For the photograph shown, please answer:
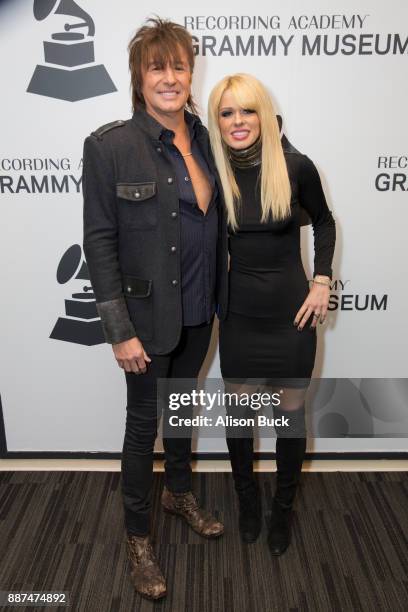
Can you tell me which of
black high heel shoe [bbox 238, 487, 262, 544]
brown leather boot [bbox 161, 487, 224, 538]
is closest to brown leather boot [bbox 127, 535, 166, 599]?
brown leather boot [bbox 161, 487, 224, 538]

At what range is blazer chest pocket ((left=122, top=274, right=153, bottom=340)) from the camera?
1672 millimetres

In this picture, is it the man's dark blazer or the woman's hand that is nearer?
the man's dark blazer

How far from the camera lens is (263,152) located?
1705 mm

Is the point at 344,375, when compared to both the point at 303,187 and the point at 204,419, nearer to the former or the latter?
the point at 204,419

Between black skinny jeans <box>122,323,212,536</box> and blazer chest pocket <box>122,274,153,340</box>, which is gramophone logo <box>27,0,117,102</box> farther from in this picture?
black skinny jeans <box>122,323,212,536</box>

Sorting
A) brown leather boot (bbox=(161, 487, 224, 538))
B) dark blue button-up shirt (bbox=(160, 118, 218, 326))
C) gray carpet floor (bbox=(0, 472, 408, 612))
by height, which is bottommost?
gray carpet floor (bbox=(0, 472, 408, 612))

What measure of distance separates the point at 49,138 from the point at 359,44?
4.25 ft

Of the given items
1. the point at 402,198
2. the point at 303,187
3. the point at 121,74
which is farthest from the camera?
the point at 402,198

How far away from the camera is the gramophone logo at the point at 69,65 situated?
204cm

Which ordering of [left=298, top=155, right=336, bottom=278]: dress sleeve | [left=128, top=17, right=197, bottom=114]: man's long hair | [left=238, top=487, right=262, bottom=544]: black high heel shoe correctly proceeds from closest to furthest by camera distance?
[left=128, top=17, right=197, bottom=114]: man's long hair < [left=298, top=155, right=336, bottom=278]: dress sleeve < [left=238, top=487, right=262, bottom=544]: black high heel shoe

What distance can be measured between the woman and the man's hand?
13.8 inches

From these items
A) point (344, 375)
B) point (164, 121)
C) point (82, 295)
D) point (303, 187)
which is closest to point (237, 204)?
point (303, 187)

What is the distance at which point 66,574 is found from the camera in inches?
77.9

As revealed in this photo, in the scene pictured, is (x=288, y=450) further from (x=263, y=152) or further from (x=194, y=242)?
(x=263, y=152)
